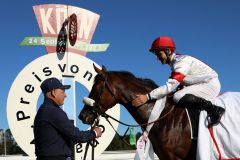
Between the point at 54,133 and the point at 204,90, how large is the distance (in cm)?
211

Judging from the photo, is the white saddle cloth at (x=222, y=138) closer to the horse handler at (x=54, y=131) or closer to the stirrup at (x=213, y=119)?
the stirrup at (x=213, y=119)

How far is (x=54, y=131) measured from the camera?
4613 mm

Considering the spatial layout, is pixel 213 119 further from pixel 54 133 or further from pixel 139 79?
pixel 54 133

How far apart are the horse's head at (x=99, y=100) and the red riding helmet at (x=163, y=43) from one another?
742 millimetres

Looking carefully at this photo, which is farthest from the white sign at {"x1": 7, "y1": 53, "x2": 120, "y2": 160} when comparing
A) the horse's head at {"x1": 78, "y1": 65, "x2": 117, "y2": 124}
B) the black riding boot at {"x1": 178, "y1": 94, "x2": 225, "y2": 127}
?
the black riding boot at {"x1": 178, "y1": 94, "x2": 225, "y2": 127}

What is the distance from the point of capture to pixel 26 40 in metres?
9.43

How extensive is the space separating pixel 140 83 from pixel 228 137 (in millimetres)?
A: 1378

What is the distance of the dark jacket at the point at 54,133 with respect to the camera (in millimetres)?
4582

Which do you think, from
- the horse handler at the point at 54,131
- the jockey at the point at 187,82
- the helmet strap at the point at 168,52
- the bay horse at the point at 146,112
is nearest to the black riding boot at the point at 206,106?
the jockey at the point at 187,82

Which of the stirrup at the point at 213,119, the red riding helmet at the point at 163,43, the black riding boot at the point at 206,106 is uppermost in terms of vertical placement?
the red riding helmet at the point at 163,43

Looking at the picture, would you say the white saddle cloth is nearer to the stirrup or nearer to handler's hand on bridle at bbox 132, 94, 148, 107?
the stirrup

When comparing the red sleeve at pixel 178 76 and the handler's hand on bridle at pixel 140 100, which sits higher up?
the red sleeve at pixel 178 76

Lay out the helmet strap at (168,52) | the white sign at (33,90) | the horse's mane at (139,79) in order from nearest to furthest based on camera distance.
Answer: the helmet strap at (168,52), the horse's mane at (139,79), the white sign at (33,90)

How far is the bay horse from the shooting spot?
562 cm
